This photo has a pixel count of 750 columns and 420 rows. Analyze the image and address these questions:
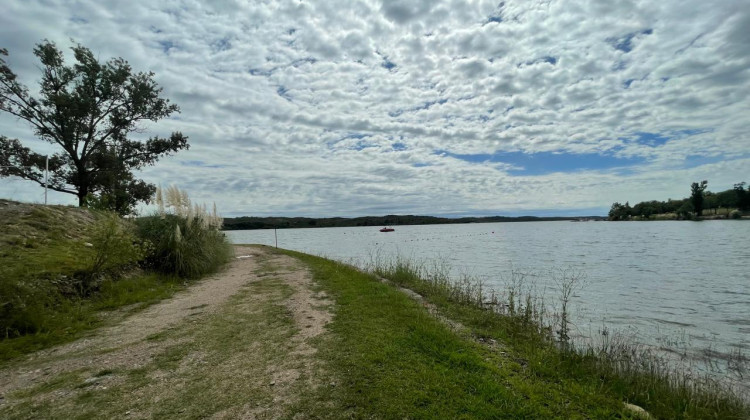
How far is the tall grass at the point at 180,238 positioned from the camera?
1095 cm

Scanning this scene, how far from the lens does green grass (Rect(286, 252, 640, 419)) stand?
343 centimetres

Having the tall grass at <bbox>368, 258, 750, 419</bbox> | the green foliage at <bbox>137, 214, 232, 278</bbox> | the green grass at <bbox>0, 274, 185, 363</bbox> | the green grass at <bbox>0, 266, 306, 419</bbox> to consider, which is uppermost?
the green foliage at <bbox>137, 214, 232, 278</bbox>

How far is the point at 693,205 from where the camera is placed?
94688mm

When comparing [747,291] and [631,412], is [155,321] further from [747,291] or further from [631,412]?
[747,291]

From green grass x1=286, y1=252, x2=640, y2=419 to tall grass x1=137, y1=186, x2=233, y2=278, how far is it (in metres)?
7.34

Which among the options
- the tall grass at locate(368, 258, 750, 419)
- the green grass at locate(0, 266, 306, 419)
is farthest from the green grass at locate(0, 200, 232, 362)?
the tall grass at locate(368, 258, 750, 419)

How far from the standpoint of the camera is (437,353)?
484cm

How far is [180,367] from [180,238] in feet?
25.2

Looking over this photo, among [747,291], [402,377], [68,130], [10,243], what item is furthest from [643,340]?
[68,130]

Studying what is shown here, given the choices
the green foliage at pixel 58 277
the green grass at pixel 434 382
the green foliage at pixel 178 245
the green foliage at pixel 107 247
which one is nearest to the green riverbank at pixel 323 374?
the green grass at pixel 434 382

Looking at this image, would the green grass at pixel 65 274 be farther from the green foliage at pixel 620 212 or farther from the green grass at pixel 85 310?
the green foliage at pixel 620 212

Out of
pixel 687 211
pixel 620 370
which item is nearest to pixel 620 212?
pixel 687 211

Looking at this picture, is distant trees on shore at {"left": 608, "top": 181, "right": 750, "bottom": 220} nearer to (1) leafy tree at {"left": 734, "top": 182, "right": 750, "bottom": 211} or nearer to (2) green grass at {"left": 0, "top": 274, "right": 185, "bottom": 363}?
(1) leafy tree at {"left": 734, "top": 182, "right": 750, "bottom": 211}

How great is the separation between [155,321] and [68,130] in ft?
58.2
